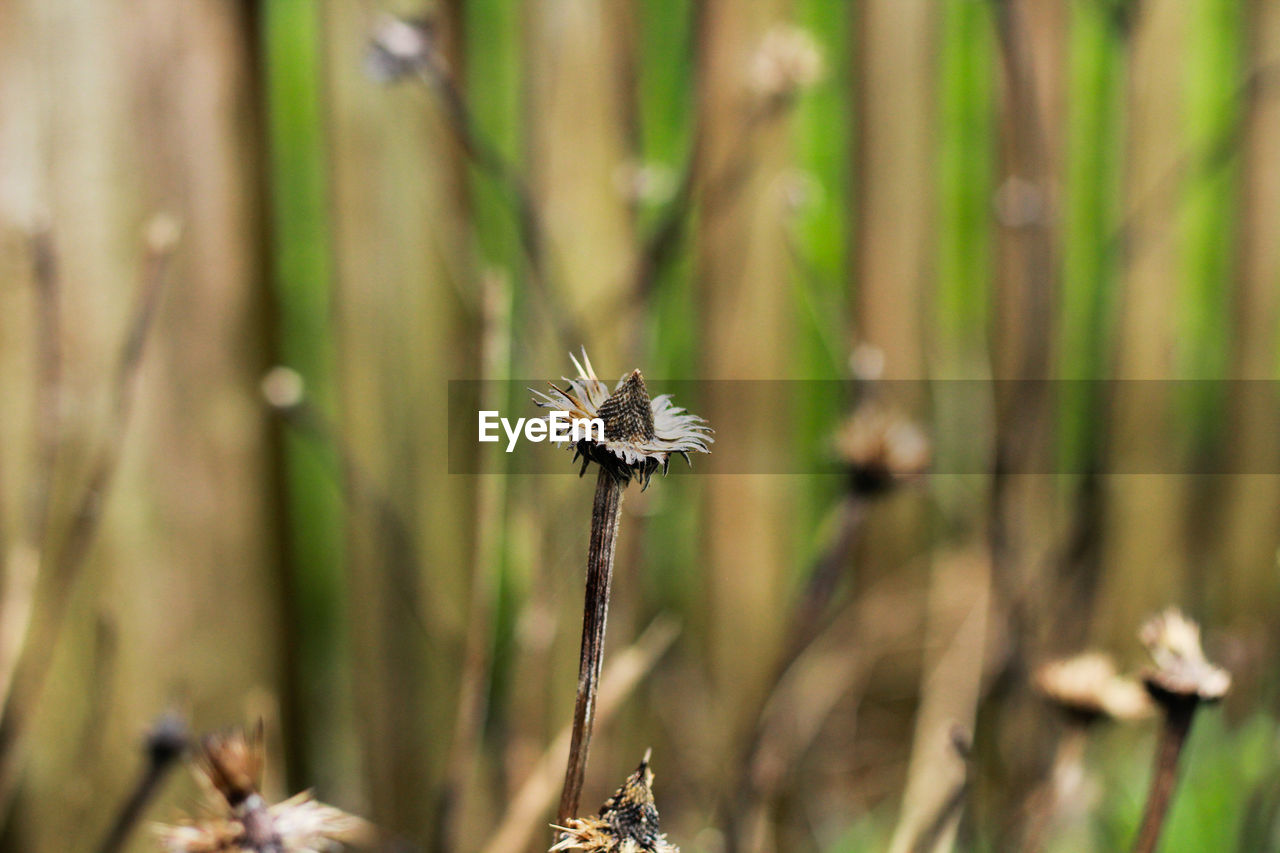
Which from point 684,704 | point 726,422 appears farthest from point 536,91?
point 684,704

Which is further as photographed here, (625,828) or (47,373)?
(47,373)

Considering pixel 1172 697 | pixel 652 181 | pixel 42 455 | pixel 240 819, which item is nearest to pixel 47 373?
pixel 42 455

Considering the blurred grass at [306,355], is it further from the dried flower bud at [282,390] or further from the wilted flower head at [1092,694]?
the wilted flower head at [1092,694]

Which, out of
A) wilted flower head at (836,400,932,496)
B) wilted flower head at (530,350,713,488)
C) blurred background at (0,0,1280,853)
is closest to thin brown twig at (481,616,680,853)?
blurred background at (0,0,1280,853)

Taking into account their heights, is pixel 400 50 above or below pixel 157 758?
above

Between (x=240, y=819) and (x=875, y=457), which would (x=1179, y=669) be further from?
(x=240, y=819)

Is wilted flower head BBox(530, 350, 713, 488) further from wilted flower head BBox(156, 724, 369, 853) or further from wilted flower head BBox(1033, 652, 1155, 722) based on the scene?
wilted flower head BBox(1033, 652, 1155, 722)

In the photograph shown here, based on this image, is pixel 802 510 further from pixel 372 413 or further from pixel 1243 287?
pixel 1243 287

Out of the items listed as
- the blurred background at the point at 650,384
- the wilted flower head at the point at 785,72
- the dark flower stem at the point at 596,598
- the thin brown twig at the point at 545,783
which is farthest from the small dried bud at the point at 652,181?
the dark flower stem at the point at 596,598
